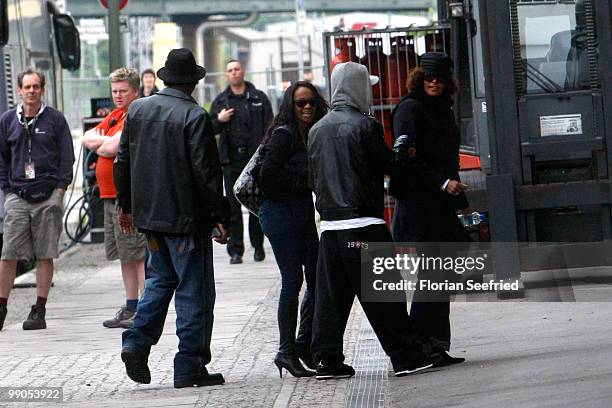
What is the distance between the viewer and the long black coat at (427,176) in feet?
31.1

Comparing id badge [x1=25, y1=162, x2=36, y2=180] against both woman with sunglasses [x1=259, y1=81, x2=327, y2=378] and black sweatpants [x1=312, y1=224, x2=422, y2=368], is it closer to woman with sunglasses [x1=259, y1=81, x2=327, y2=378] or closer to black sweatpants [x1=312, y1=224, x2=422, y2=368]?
woman with sunglasses [x1=259, y1=81, x2=327, y2=378]

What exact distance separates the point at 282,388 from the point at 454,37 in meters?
6.58

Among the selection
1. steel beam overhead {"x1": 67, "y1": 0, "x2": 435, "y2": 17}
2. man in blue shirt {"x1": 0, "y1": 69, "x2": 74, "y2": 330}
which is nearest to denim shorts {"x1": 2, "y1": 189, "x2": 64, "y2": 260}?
man in blue shirt {"x1": 0, "y1": 69, "x2": 74, "y2": 330}

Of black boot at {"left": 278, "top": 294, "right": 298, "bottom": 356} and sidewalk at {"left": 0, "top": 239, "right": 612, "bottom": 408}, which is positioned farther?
black boot at {"left": 278, "top": 294, "right": 298, "bottom": 356}

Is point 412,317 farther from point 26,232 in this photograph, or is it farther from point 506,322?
point 26,232

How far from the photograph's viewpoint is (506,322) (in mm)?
11180

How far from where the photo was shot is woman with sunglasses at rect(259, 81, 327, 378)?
9.16 meters

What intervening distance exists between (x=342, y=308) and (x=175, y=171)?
120 centimetres

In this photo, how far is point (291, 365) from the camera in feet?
30.2

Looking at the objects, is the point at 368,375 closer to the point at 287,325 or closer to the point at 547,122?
the point at 287,325

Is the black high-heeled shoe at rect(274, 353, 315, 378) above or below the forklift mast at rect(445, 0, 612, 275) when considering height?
below

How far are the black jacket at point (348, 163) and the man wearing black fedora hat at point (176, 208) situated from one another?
0.56 metres

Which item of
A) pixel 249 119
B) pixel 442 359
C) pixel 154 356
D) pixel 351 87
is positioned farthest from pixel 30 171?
pixel 249 119

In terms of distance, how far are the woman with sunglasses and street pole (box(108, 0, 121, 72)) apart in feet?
26.7
